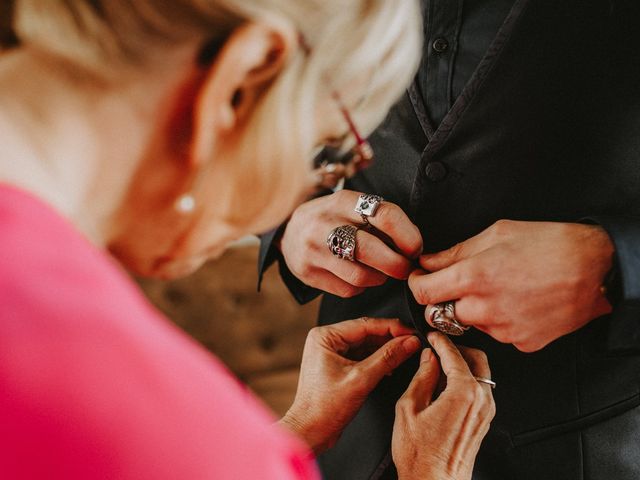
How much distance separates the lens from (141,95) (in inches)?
22.8

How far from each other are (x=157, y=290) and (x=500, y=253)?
2.16 meters

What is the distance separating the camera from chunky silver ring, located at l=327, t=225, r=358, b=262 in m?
0.96

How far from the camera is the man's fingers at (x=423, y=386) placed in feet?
2.98

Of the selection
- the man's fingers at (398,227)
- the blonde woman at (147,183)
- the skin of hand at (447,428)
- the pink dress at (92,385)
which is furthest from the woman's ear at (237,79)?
the skin of hand at (447,428)

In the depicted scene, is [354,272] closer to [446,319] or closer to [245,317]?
[446,319]

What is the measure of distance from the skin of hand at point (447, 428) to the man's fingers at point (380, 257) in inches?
5.1

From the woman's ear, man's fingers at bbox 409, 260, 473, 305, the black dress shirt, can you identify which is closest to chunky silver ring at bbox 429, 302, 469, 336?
man's fingers at bbox 409, 260, 473, 305

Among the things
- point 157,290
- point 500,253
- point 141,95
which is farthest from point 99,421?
point 157,290

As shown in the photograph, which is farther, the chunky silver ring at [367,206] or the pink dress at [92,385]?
the chunky silver ring at [367,206]

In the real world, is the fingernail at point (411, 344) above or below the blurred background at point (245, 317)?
above

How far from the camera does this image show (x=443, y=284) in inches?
34.6

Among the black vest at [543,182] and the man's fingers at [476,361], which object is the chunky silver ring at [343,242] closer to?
the black vest at [543,182]

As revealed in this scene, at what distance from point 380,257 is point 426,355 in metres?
0.15

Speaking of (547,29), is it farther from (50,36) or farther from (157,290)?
(157,290)
